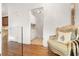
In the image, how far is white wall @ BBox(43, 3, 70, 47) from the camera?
80 centimetres

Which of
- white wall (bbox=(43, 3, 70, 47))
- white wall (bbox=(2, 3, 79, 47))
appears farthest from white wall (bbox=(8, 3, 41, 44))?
white wall (bbox=(43, 3, 70, 47))

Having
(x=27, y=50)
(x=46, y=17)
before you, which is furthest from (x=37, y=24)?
(x=27, y=50)

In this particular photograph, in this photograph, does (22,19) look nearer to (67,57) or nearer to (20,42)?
(20,42)

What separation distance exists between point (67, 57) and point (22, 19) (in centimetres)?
48

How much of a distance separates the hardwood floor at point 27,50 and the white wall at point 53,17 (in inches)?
2.3

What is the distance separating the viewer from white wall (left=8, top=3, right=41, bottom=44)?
2.62ft

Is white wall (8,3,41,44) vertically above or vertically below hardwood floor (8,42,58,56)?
above

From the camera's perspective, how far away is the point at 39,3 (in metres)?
0.81

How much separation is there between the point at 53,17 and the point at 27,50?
343 millimetres

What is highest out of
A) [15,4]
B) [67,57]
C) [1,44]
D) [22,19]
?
[15,4]

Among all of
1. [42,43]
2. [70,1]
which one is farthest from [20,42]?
[70,1]

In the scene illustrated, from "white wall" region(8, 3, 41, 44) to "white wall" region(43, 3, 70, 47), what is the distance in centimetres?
10

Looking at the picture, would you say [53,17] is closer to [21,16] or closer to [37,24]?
[37,24]

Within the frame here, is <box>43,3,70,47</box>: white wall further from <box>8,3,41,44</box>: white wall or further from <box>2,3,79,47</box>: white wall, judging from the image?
<box>8,3,41,44</box>: white wall
